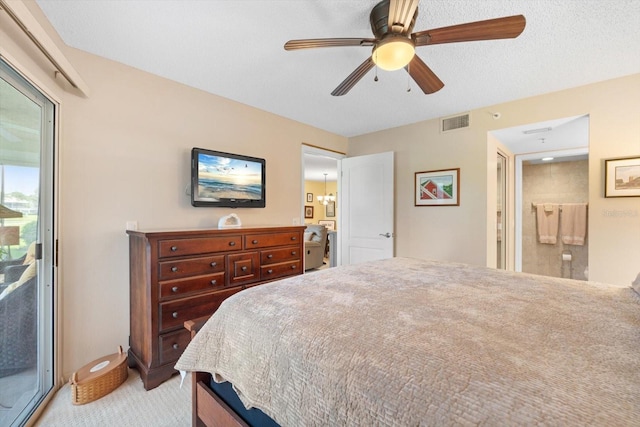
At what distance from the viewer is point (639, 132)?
2299 mm

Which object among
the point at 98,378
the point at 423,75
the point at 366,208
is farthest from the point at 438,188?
the point at 98,378

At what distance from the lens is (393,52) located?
145 centimetres

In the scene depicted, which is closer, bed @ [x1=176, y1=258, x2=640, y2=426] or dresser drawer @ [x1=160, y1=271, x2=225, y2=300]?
bed @ [x1=176, y1=258, x2=640, y2=426]

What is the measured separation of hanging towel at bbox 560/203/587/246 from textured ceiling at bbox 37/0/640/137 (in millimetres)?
2600

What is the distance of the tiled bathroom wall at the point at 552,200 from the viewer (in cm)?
421

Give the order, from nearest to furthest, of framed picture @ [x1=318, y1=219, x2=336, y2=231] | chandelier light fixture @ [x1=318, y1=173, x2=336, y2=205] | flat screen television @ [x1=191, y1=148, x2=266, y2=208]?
flat screen television @ [x1=191, y1=148, x2=266, y2=208]
chandelier light fixture @ [x1=318, y1=173, x2=336, y2=205]
framed picture @ [x1=318, y1=219, x2=336, y2=231]

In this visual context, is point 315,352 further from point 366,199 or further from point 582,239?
point 582,239

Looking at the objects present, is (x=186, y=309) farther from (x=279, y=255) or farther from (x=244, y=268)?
(x=279, y=255)

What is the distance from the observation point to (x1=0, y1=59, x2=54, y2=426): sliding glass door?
1.45m

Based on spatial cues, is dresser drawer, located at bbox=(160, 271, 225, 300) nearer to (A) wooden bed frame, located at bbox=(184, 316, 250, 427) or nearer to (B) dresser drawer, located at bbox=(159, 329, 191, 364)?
(B) dresser drawer, located at bbox=(159, 329, 191, 364)

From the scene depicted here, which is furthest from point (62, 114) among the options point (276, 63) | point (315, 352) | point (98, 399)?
point (315, 352)

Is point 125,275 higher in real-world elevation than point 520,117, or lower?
lower

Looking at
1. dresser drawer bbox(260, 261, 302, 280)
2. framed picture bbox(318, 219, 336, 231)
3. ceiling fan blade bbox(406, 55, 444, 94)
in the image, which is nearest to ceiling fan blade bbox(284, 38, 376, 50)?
ceiling fan blade bbox(406, 55, 444, 94)

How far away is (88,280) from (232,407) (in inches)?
66.2
